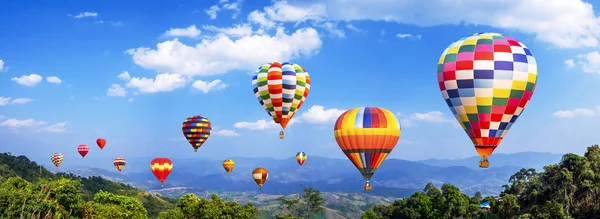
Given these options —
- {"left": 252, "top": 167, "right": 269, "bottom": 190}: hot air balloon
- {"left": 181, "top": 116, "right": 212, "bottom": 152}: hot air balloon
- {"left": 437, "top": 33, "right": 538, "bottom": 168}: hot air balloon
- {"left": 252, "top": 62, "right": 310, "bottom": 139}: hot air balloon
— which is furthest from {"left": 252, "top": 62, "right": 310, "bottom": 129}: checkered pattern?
{"left": 252, "top": 167, "right": 269, "bottom": 190}: hot air balloon

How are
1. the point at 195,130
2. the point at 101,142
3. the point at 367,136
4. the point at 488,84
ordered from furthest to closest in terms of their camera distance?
the point at 101,142, the point at 195,130, the point at 367,136, the point at 488,84

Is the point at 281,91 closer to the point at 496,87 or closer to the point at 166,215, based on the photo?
the point at 166,215

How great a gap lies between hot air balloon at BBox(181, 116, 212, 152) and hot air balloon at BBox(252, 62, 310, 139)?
1809cm

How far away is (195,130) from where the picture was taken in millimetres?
72500

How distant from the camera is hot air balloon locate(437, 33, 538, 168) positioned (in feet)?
116

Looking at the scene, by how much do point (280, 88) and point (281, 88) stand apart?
11 cm

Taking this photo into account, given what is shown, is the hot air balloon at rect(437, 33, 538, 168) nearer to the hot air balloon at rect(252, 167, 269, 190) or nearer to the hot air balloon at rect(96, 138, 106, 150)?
the hot air balloon at rect(252, 167, 269, 190)

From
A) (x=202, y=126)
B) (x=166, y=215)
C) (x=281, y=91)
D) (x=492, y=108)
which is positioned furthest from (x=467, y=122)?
(x=202, y=126)

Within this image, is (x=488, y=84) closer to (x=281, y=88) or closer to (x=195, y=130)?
(x=281, y=88)

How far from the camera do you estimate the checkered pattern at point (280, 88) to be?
2155 inches

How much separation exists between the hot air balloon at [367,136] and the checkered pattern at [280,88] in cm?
1431

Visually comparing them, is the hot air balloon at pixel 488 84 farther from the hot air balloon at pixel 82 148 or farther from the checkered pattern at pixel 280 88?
the hot air balloon at pixel 82 148

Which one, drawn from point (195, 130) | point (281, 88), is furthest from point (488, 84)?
point (195, 130)

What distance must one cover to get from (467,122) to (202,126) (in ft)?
143
